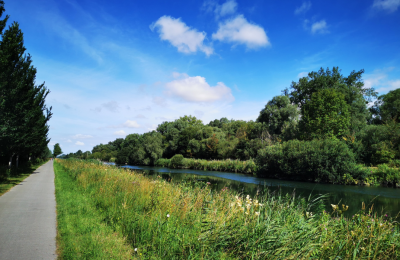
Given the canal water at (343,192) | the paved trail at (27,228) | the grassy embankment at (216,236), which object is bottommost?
the canal water at (343,192)

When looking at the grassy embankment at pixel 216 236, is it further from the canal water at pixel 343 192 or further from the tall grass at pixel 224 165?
the tall grass at pixel 224 165

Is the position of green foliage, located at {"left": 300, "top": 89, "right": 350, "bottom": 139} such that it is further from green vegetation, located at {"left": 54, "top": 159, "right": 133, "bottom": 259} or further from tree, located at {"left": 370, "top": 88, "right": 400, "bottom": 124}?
green vegetation, located at {"left": 54, "top": 159, "right": 133, "bottom": 259}

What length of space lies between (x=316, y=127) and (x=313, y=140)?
7620mm

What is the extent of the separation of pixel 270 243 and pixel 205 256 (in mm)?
1160

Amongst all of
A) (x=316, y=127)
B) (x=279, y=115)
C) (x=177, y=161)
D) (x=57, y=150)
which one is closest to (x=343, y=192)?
(x=316, y=127)

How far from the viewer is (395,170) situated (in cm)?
2394

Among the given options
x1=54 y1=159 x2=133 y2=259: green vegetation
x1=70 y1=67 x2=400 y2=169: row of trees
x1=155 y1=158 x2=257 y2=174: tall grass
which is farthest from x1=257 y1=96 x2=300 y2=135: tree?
x1=54 y1=159 x2=133 y2=259: green vegetation

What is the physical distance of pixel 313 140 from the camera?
31.7 m

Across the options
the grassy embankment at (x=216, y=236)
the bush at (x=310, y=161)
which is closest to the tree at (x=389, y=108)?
the bush at (x=310, y=161)

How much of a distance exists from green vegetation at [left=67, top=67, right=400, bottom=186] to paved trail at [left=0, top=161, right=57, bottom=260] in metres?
27.6

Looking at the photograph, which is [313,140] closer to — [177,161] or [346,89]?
[346,89]

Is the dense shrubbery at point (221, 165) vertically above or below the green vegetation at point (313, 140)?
below

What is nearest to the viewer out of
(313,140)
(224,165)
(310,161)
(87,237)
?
(87,237)

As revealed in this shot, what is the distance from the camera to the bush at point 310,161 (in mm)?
26906
